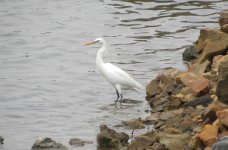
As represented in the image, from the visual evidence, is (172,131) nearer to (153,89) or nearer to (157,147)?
(157,147)

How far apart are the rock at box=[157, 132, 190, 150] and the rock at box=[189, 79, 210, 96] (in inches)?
75.1

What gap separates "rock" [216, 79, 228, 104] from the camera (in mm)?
9395

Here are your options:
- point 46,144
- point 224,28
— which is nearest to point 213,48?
point 224,28

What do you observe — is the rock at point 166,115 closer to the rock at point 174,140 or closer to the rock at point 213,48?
the rock at point 174,140

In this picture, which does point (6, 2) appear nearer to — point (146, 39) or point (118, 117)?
point (146, 39)

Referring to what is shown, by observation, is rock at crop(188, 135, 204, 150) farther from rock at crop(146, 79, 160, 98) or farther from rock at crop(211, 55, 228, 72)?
rock at crop(146, 79, 160, 98)

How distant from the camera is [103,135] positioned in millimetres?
10586

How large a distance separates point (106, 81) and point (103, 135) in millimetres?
6308

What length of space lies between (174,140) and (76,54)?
9.89m

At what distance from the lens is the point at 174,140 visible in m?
9.59

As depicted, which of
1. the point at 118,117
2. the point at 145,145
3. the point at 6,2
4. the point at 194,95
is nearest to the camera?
the point at 145,145

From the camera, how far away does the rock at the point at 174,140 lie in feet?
31.1

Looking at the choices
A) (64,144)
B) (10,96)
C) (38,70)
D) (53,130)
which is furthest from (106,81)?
(64,144)

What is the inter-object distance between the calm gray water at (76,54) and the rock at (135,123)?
61 centimetres
